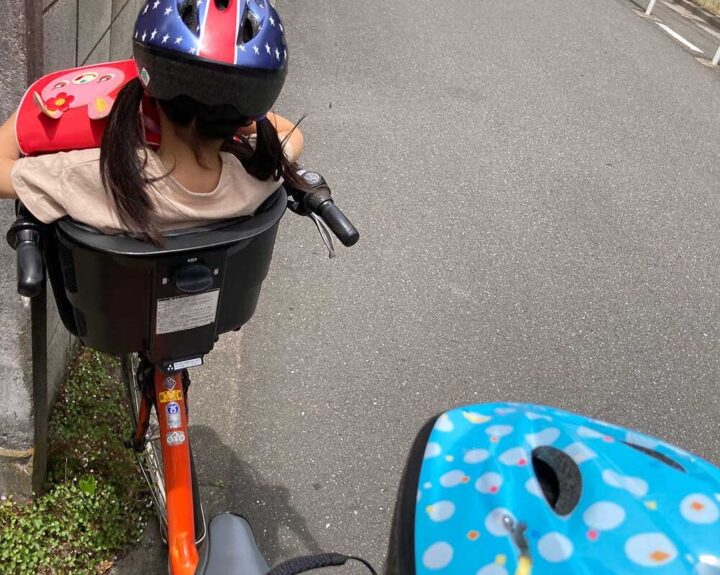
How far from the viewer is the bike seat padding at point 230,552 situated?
149cm

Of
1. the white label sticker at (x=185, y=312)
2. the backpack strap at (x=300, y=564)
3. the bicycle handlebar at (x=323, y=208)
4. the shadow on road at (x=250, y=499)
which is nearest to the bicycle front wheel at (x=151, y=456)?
the shadow on road at (x=250, y=499)

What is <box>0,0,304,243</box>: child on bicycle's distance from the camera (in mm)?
1429

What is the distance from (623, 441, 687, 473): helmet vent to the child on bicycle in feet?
3.11

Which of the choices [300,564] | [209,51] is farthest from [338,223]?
[300,564]

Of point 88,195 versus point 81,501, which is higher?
point 88,195

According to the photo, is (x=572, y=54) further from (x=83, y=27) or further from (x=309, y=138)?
(x=83, y=27)

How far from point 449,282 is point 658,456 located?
330 cm

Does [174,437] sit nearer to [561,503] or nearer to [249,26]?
[249,26]

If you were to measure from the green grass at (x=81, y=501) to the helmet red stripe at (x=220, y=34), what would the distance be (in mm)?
1709

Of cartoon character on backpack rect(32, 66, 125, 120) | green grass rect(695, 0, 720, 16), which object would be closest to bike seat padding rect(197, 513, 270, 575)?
cartoon character on backpack rect(32, 66, 125, 120)

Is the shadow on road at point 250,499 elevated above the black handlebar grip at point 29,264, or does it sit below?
below

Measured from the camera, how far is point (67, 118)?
5.36 feet

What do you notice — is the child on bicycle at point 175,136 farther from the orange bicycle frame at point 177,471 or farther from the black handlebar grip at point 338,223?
the orange bicycle frame at point 177,471

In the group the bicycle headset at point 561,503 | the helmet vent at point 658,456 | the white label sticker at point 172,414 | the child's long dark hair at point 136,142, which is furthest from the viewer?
the white label sticker at point 172,414
